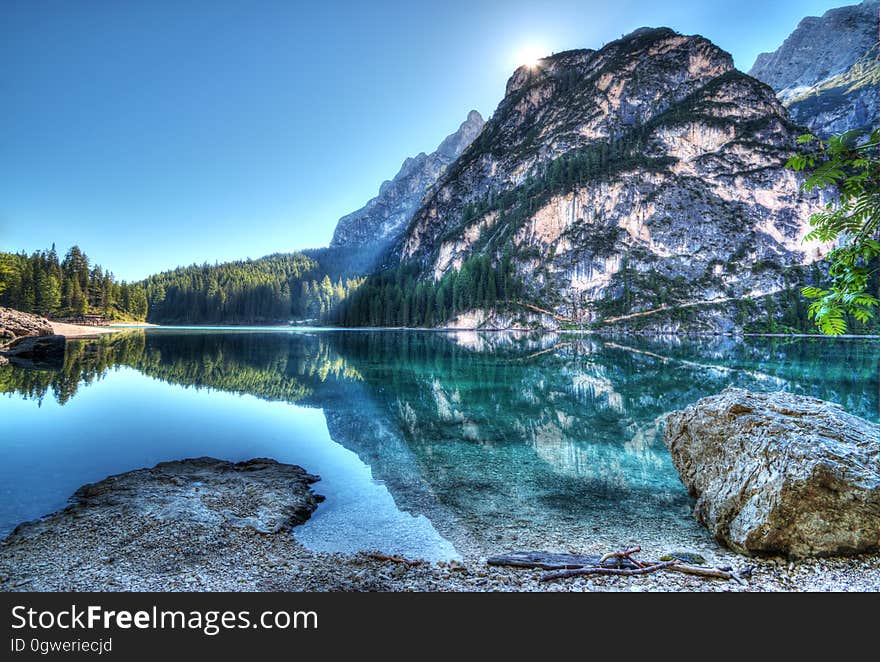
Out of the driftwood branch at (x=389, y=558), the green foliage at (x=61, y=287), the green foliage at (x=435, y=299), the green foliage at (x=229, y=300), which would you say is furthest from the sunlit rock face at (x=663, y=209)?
the driftwood branch at (x=389, y=558)

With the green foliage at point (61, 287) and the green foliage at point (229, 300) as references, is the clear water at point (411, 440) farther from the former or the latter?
the green foliage at point (229, 300)

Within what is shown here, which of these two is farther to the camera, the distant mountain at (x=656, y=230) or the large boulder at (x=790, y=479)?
the distant mountain at (x=656, y=230)

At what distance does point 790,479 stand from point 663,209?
15916cm

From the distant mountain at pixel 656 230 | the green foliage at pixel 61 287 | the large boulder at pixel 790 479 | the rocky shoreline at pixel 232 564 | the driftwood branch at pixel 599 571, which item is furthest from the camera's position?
the distant mountain at pixel 656 230

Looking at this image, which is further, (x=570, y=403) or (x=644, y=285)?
(x=644, y=285)

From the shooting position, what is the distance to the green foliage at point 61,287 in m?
79.1

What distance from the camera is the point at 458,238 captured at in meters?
177

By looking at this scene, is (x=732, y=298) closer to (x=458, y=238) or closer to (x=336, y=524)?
(x=458, y=238)

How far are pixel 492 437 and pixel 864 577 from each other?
439 inches

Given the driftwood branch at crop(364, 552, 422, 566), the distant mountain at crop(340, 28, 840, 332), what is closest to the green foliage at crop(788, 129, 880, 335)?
the driftwood branch at crop(364, 552, 422, 566)

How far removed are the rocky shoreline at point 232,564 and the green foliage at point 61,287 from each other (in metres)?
74.1

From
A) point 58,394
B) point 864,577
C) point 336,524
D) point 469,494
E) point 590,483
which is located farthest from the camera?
point 58,394
